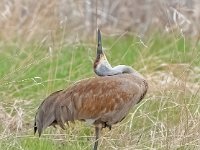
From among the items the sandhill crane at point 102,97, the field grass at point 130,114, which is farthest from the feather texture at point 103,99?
the field grass at point 130,114

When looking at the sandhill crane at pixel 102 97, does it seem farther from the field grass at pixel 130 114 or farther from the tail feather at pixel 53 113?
the field grass at pixel 130 114

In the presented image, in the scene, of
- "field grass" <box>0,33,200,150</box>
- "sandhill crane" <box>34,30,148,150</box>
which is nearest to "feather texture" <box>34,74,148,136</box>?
"sandhill crane" <box>34,30,148,150</box>

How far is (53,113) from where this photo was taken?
4.35 m

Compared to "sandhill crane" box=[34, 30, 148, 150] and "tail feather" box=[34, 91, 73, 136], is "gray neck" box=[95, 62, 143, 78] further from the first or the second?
"tail feather" box=[34, 91, 73, 136]

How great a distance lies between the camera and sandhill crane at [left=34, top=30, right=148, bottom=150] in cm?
423

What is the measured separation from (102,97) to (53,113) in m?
0.26

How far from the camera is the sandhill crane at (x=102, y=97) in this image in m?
4.23

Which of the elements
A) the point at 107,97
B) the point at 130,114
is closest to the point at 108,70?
the point at 107,97

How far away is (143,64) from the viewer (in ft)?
22.1

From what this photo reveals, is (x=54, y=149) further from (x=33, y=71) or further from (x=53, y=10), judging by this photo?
(x=53, y=10)

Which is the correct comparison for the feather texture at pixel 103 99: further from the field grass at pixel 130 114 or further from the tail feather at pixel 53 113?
the field grass at pixel 130 114

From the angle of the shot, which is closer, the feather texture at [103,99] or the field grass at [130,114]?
the feather texture at [103,99]

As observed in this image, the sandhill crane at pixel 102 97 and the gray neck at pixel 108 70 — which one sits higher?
the gray neck at pixel 108 70

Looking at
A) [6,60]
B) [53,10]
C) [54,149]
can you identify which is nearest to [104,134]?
[54,149]
